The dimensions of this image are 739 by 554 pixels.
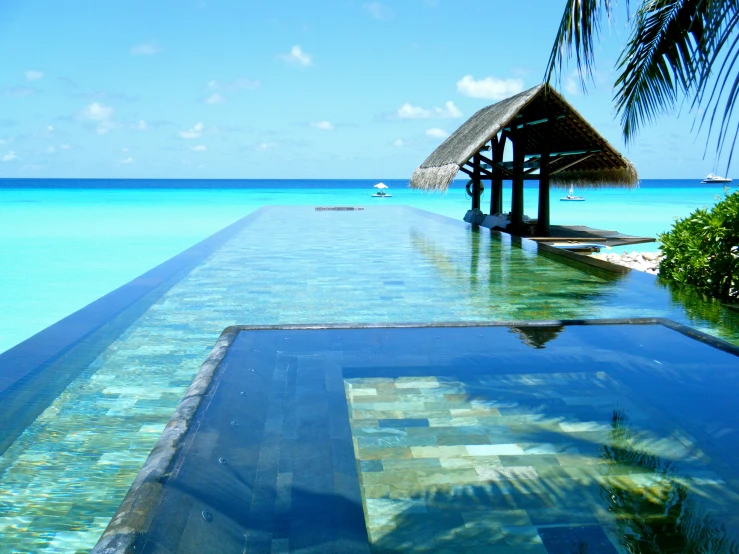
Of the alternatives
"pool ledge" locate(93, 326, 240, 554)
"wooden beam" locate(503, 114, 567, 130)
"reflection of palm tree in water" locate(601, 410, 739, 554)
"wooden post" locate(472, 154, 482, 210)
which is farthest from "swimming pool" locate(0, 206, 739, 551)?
"wooden post" locate(472, 154, 482, 210)

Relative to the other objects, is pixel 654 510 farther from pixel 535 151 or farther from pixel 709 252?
pixel 535 151

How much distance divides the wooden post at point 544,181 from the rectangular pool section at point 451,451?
24.6 ft

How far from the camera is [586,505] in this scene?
Result: 1.86 metres

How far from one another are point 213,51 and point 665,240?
29208mm

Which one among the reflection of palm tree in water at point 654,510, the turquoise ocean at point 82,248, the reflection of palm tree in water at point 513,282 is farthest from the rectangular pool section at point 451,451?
the turquoise ocean at point 82,248

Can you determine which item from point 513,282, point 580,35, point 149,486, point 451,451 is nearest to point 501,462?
point 451,451

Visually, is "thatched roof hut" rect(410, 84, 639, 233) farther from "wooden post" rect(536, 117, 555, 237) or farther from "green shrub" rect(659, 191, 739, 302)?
"green shrub" rect(659, 191, 739, 302)

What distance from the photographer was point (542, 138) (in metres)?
11.1

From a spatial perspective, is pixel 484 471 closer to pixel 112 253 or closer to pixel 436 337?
pixel 436 337

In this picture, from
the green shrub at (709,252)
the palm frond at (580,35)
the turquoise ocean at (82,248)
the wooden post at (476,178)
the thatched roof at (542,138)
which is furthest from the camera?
the wooden post at (476,178)

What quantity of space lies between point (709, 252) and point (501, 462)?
14.0ft

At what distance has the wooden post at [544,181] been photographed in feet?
34.2

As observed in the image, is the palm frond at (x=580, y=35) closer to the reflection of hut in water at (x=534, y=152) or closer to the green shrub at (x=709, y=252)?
the green shrub at (x=709, y=252)

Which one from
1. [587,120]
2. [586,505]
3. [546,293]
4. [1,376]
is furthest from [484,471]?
[587,120]
